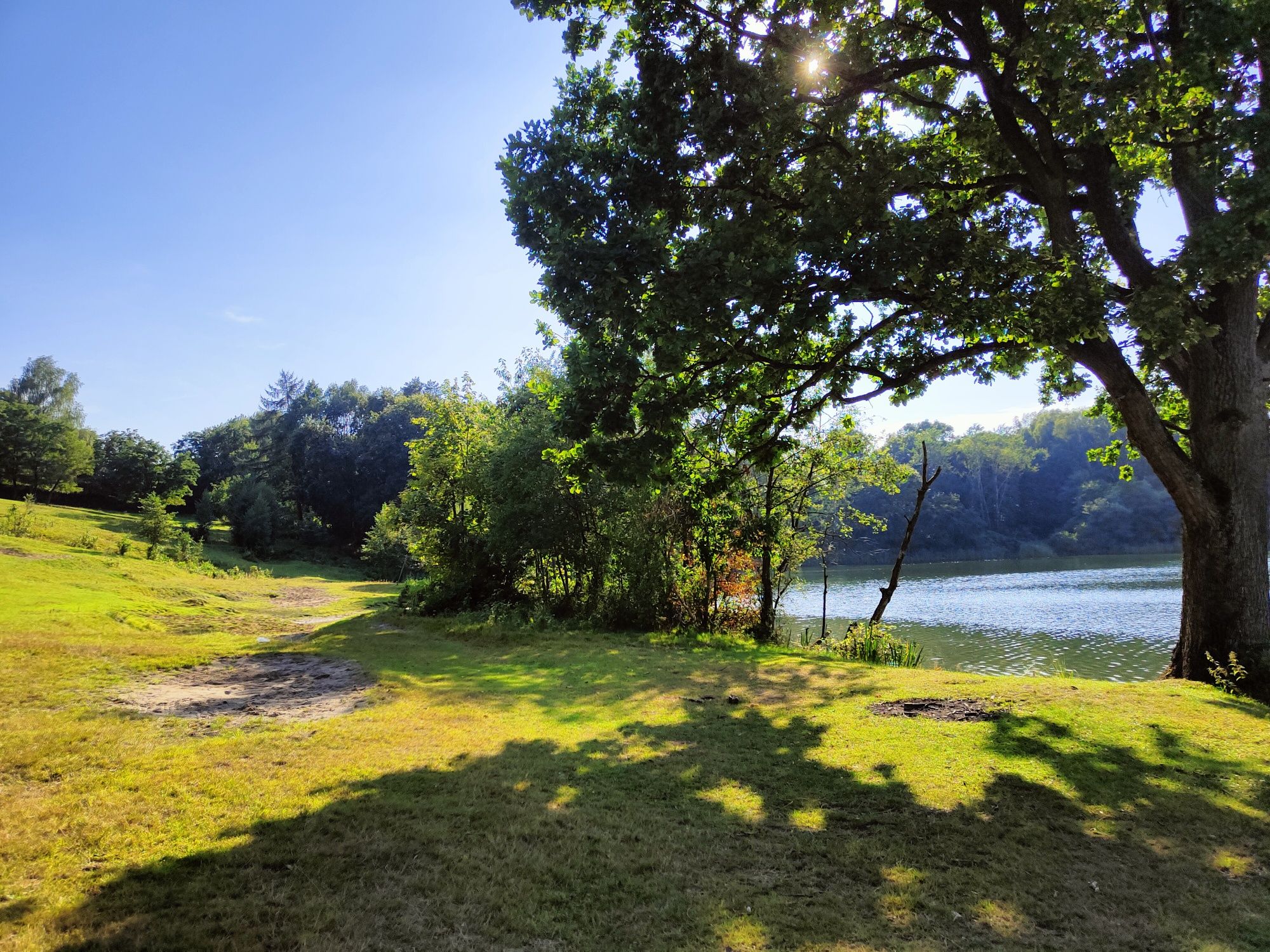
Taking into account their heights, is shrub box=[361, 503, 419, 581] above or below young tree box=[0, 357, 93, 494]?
below

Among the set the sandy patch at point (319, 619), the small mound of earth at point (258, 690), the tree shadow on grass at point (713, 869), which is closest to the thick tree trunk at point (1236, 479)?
the tree shadow on grass at point (713, 869)

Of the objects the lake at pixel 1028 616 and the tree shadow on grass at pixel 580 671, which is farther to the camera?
the lake at pixel 1028 616

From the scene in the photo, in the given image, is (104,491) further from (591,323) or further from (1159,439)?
(1159,439)

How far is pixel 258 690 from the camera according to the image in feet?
26.2

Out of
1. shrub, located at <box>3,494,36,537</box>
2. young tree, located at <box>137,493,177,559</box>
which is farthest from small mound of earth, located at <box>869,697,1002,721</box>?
young tree, located at <box>137,493,177,559</box>

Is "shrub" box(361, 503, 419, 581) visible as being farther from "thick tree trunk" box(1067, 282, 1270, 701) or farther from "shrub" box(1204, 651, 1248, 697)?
"shrub" box(1204, 651, 1248, 697)

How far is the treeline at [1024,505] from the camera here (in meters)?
77.4

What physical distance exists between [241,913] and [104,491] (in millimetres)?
69190

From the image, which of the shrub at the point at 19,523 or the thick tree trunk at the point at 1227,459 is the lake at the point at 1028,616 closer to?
the thick tree trunk at the point at 1227,459

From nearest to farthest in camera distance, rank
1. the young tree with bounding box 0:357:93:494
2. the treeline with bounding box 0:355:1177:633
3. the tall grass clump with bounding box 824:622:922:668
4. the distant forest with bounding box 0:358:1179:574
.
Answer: the treeline with bounding box 0:355:1177:633, the tall grass clump with bounding box 824:622:922:668, the young tree with bounding box 0:357:93:494, the distant forest with bounding box 0:358:1179:574

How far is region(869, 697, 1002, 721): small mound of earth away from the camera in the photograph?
6.86m

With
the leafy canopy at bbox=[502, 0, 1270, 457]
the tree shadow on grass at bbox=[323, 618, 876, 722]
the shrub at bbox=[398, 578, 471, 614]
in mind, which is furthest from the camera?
the shrub at bbox=[398, 578, 471, 614]

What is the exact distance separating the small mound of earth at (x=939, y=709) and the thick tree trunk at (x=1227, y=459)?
3413 millimetres

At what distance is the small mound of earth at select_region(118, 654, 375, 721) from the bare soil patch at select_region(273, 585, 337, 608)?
15.1 m
